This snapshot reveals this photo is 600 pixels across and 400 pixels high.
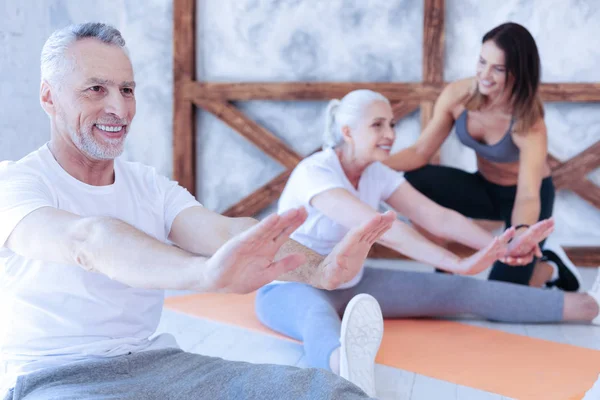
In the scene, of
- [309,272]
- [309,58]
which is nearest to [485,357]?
[309,272]

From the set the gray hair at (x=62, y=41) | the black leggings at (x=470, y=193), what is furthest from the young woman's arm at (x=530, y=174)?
the gray hair at (x=62, y=41)

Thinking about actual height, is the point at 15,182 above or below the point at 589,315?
above

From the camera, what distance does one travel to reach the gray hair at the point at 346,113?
8.70 ft

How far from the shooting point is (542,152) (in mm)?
3355

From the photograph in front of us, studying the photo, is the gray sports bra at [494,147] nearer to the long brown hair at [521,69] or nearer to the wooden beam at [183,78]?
the long brown hair at [521,69]

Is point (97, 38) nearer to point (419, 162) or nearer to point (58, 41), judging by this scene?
point (58, 41)

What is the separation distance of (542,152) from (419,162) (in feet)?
2.34

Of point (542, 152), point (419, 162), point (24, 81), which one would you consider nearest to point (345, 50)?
point (419, 162)

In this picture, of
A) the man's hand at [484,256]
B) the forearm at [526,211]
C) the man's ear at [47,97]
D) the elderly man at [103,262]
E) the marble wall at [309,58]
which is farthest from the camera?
the marble wall at [309,58]

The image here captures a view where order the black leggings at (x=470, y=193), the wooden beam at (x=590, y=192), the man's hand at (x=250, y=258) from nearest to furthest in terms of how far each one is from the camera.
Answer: the man's hand at (x=250, y=258), the black leggings at (x=470, y=193), the wooden beam at (x=590, y=192)

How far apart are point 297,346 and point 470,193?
157cm

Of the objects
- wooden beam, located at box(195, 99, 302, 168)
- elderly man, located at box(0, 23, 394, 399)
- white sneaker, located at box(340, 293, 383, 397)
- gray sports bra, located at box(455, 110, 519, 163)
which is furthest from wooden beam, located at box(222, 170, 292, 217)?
elderly man, located at box(0, 23, 394, 399)

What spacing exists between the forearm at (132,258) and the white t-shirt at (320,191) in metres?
1.39

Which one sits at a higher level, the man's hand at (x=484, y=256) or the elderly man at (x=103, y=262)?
the elderly man at (x=103, y=262)
